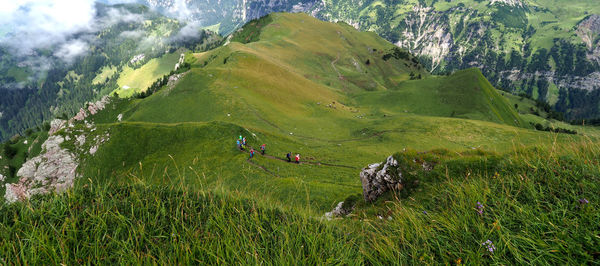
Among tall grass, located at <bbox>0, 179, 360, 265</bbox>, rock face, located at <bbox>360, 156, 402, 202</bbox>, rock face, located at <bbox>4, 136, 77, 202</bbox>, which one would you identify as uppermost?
tall grass, located at <bbox>0, 179, 360, 265</bbox>

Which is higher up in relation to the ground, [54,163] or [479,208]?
[479,208]

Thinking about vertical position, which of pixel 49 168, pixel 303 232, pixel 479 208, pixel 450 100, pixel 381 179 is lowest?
pixel 49 168

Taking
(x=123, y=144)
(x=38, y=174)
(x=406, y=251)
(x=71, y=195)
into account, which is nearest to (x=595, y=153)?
(x=406, y=251)

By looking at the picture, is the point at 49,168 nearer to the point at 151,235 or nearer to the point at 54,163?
the point at 54,163

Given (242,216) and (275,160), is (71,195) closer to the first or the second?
(242,216)

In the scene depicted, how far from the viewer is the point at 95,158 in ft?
132

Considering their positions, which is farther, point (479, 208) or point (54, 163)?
point (54, 163)

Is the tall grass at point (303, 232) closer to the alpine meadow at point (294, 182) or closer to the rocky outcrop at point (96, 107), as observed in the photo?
the alpine meadow at point (294, 182)

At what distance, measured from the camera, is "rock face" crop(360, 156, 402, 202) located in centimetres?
1391

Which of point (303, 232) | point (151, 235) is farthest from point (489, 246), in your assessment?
point (151, 235)

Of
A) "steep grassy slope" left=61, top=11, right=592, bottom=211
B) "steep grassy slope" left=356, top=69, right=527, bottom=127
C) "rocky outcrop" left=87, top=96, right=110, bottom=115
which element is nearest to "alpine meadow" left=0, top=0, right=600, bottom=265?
"steep grassy slope" left=61, top=11, right=592, bottom=211

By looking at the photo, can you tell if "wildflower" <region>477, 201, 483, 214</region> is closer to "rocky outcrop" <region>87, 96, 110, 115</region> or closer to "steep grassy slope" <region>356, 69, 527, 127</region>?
"steep grassy slope" <region>356, 69, 527, 127</region>

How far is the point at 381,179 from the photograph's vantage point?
50.1 ft

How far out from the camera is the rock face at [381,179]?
13.9 metres
